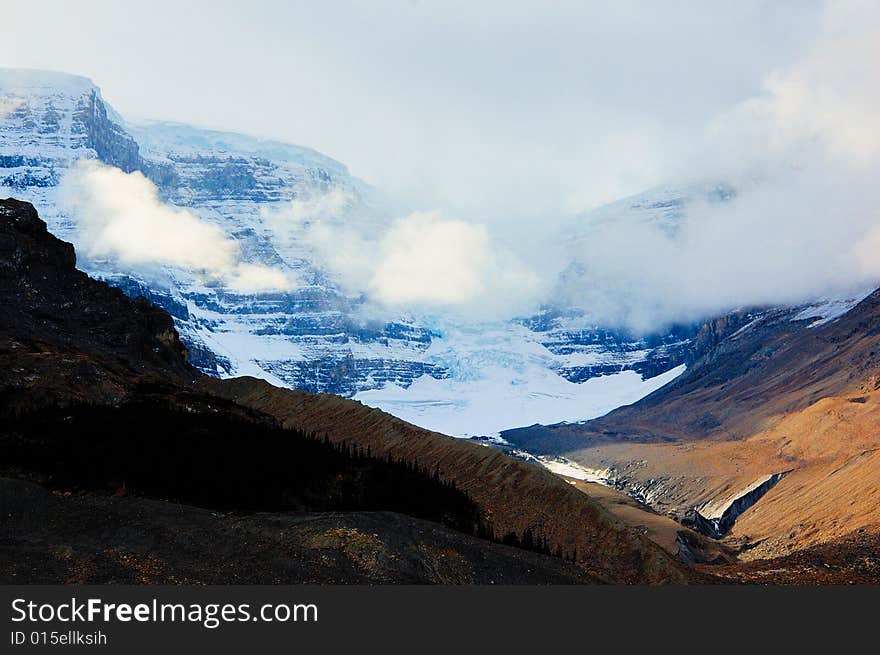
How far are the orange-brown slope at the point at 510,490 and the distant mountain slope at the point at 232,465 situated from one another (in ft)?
0.27

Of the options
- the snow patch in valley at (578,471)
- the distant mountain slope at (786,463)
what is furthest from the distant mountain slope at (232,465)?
the snow patch in valley at (578,471)

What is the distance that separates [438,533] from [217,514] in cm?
648

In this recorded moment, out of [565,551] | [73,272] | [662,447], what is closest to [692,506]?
[662,447]

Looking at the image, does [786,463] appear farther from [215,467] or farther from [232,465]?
[215,467]

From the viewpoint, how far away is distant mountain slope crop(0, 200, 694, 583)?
27.5 metres

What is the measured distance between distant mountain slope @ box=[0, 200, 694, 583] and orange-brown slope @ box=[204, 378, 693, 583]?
81 mm

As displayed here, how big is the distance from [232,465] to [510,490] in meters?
13.1

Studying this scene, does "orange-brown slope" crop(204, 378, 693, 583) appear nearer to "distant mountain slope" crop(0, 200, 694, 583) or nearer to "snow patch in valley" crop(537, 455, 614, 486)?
"distant mountain slope" crop(0, 200, 694, 583)

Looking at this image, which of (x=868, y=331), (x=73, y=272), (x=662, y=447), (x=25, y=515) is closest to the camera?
(x=25, y=515)

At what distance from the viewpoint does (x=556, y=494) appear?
41.5 m

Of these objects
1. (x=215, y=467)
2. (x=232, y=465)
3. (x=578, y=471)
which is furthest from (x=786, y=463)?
(x=215, y=467)

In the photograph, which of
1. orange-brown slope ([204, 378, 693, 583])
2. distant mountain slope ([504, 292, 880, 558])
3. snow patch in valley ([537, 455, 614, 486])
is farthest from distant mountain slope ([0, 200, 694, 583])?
snow patch in valley ([537, 455, 614, 486])

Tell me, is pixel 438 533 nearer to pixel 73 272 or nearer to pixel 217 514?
pixel 217 514

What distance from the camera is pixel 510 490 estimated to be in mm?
43188
